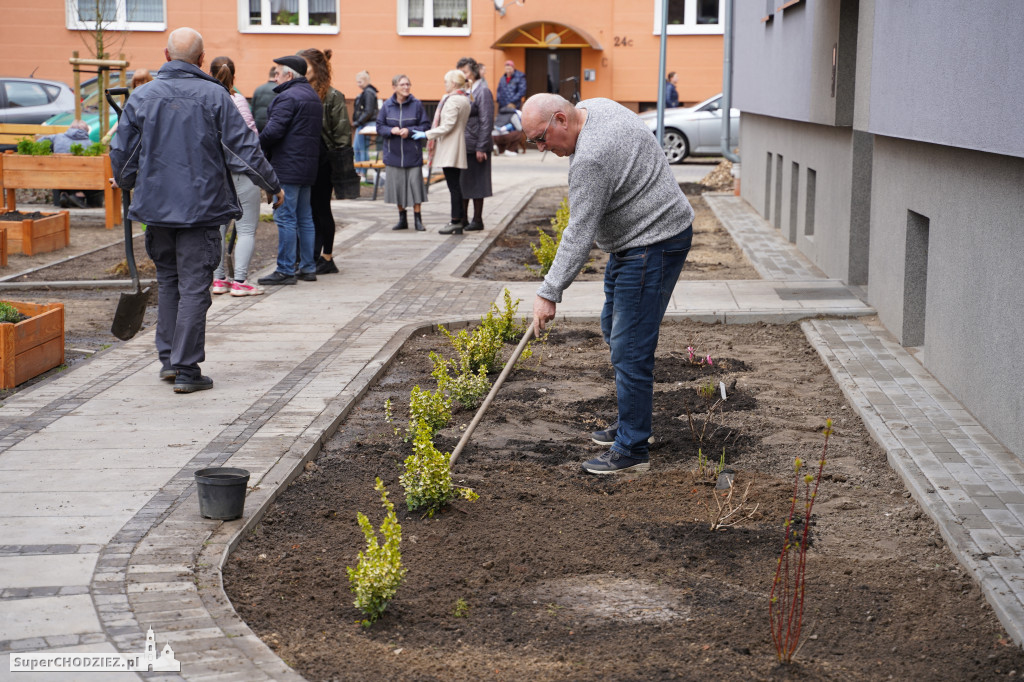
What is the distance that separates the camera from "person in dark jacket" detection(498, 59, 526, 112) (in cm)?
3216

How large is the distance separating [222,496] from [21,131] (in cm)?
1717

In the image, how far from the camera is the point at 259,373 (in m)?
7.73

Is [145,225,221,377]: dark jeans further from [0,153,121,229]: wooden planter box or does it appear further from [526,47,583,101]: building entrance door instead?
[526,47,583,101]: building entrance door

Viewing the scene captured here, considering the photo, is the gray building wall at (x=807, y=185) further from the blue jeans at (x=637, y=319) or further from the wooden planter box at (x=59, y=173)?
the wooden planter box at (x=59, y=173)

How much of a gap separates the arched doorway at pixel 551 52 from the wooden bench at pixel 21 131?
16.3 metres

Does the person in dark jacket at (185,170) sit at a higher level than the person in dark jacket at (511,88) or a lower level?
lower

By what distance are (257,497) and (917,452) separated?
3083 mm

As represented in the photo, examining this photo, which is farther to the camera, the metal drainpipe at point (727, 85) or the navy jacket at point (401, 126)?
the metal drainpipe at point (727, 85)

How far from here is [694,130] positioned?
28.3 meters

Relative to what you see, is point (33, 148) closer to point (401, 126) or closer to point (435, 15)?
point (401, 126)

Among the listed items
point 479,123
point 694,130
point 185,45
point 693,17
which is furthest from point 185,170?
point 693,17

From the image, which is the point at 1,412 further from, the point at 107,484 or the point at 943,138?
the point at 943,138

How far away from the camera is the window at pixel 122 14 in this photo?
3438cm

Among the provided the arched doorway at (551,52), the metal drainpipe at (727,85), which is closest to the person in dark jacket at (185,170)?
the metal drainpipe at (727,85)
